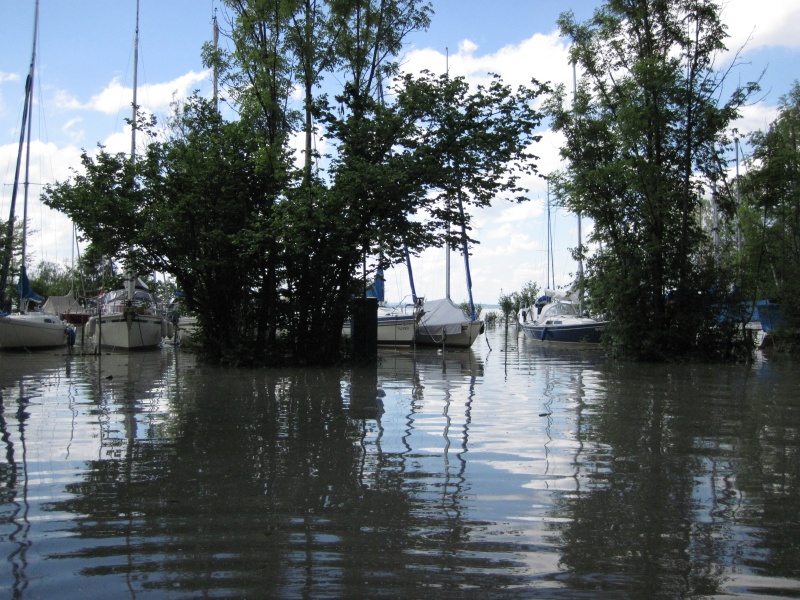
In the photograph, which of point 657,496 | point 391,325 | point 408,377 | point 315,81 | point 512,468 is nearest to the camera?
point 657,496

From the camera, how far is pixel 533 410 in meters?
11.2

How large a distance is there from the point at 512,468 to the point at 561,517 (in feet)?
5.22

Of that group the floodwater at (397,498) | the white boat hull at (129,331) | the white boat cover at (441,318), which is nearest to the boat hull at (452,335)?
the white boat cover at (441,318)

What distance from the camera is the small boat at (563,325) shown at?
3797cm

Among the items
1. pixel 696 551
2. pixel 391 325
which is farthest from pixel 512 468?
pixel 391 325

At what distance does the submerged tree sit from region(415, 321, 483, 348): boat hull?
10480mm

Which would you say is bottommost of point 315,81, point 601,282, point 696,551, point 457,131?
point 696,551

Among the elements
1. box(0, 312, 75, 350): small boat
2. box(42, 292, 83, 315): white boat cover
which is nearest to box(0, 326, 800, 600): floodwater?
box(0, 312, 75, 350): small boat

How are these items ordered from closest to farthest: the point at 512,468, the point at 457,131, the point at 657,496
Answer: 1. the point at 657,496
2. the point at 512,468
3. the point at 457,131

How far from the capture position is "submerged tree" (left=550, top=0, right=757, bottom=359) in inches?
900

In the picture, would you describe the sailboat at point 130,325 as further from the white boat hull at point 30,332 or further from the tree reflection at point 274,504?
the tree reflection at point 274,504

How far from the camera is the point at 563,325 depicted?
40.1 metres

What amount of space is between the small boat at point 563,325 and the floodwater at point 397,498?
25675 millimetres

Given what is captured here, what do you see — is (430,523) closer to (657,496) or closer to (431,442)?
(657,496)
